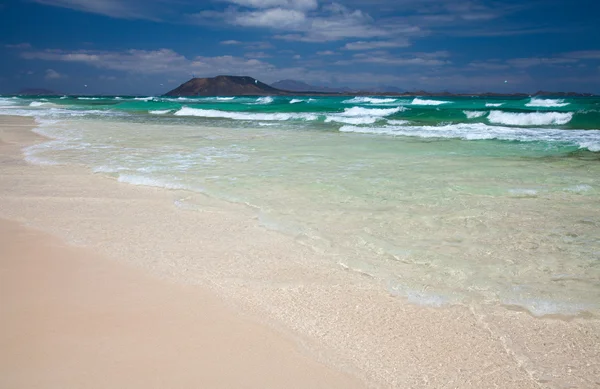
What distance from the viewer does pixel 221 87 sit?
139m

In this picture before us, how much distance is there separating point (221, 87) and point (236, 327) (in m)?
142

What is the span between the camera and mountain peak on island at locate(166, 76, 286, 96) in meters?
138

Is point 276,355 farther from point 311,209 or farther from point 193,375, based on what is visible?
point 311,209

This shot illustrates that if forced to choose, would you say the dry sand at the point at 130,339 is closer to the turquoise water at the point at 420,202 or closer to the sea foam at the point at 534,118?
the turquoise water at the point at 420,202

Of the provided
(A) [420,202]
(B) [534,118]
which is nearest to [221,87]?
(B) [534,118]

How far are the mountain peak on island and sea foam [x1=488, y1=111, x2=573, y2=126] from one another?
116m

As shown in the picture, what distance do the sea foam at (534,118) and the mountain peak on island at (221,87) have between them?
116 metres

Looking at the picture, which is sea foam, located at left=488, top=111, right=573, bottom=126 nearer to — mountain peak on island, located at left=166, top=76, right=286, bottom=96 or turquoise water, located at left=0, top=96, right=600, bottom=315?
turquoise water, located at left=0, top=96, right=600, bottom=315

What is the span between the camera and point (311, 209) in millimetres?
5281

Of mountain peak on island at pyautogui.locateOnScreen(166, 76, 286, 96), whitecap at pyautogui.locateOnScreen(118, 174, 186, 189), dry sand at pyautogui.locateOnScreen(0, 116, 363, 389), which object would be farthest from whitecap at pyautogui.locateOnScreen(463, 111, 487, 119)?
→ mountain peak on island at pyautogui.locateOnScreen(166, 76, 286, 96)

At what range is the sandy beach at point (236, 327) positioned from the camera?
7.15 feet

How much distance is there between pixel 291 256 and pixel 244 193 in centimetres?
245

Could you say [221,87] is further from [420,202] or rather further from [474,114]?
[420,202]

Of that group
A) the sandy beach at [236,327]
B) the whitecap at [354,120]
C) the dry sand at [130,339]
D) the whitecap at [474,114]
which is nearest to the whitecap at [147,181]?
the sandy beach at [236,327]
